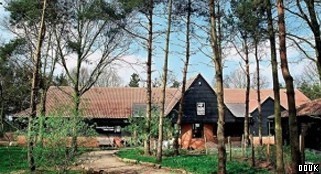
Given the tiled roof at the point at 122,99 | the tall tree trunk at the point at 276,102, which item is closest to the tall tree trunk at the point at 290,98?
the tall tree trunk at the point at 276,102

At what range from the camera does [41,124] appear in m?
15.8

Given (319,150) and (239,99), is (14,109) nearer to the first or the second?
(239,99)

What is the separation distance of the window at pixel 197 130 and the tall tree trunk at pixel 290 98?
30.2 meters

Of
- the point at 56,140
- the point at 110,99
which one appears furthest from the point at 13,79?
the point at 56,140

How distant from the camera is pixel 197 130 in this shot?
43.6 m

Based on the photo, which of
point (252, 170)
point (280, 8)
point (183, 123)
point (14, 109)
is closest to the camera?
point (280, 8)

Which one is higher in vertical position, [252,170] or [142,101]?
[142,101]

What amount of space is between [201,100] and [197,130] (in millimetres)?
3123

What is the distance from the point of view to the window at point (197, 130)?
4322cm

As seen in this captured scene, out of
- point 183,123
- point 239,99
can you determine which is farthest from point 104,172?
point 239,99

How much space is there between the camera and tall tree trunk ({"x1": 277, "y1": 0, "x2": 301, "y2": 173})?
476 inches

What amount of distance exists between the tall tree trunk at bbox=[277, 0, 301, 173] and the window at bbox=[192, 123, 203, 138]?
3023cm

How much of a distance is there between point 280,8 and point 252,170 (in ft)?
24.5

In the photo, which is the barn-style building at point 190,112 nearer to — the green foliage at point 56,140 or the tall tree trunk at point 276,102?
the green foliage at point 56,140
